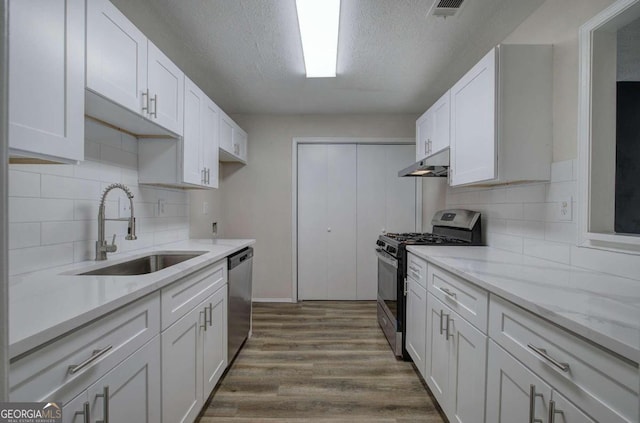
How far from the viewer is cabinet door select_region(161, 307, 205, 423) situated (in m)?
1.22

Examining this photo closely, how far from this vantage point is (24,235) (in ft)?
3.92

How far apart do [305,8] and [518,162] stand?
1557mm

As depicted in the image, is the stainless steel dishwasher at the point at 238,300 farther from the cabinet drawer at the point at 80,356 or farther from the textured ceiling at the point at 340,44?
the textured ceiling at the point at 340,44

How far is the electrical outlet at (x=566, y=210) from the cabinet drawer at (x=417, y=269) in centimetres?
77

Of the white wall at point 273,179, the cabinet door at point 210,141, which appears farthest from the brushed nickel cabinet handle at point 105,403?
the white wall at point 273,179

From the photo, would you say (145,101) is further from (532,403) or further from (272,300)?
(272,300)

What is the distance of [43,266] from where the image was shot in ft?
4.17

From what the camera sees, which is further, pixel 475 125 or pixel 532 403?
pixel 475 125

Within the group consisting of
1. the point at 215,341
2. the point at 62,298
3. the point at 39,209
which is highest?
the point at 39,209

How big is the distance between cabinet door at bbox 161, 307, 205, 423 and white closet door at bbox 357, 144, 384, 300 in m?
2.47

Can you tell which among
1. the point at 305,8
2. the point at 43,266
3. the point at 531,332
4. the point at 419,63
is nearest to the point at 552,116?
the point at 419,63

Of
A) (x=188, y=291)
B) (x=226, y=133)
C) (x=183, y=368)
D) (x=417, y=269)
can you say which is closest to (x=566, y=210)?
(x=417, y=269)

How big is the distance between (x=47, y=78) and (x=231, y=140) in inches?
82.6

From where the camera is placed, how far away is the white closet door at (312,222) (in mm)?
3754
